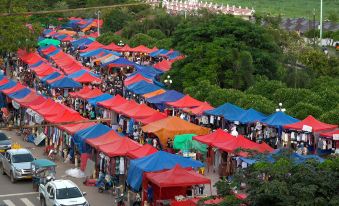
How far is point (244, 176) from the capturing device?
1731cm

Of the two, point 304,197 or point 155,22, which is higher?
point 304,197

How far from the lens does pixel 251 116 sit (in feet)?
100.0

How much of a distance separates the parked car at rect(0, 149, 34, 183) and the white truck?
336cm

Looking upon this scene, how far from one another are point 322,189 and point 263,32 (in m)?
28.4

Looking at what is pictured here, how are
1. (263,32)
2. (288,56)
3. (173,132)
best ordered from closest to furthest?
(173,132) → (263,32) → (288,56)

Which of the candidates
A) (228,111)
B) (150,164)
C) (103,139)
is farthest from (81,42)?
(150,164)

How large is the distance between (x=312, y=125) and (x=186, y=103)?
759cm

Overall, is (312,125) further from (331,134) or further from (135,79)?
(135,79)

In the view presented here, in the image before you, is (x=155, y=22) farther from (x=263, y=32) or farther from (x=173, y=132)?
(x=173, y=132)

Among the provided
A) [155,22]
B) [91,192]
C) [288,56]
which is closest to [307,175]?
[91,192]

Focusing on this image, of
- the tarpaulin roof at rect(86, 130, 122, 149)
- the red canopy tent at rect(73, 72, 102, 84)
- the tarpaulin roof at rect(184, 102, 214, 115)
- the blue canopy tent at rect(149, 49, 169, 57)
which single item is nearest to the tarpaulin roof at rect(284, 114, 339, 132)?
the tarpaulin roof at rect(184, 102, 214, 115)

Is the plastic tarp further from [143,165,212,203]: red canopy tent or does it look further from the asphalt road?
[143,165,212,203]: red canopy tent

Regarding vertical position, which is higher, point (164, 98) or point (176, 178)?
point (176, 178)

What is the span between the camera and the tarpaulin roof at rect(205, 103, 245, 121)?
3089cm
